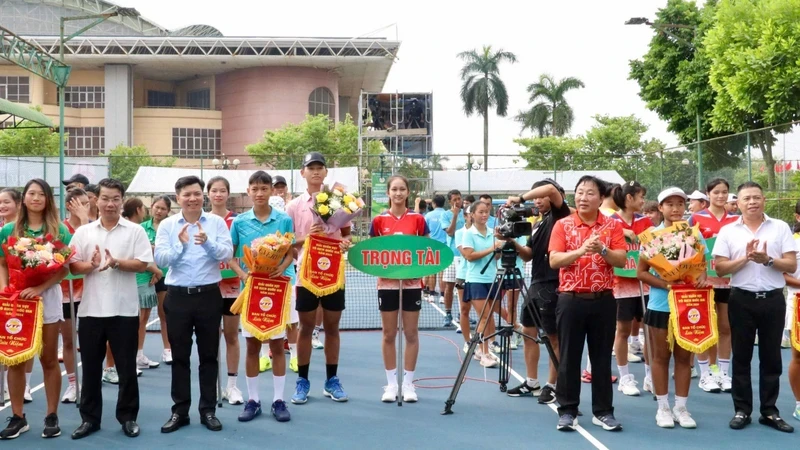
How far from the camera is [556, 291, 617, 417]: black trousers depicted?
5.79 metres

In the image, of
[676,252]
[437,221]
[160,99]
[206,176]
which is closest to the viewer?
[676,252]

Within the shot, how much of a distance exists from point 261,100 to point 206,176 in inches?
1288

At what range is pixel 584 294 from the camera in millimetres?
5770

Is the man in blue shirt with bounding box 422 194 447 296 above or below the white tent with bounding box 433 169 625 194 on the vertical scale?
below

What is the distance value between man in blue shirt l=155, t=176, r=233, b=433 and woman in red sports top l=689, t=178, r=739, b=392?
14.2 ft

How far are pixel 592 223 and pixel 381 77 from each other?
57684 mm

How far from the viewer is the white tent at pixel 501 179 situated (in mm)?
24016

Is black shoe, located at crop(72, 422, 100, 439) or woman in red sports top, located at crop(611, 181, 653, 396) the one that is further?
woman in red sports top, located at crop(611, 181, 653, 396)

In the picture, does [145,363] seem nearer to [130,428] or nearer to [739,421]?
[130,428]

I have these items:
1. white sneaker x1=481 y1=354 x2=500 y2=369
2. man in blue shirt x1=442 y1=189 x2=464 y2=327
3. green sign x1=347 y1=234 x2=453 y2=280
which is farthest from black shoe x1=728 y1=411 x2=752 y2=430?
man in blue shirt x1=442 y1=189 x2=464 y2=327

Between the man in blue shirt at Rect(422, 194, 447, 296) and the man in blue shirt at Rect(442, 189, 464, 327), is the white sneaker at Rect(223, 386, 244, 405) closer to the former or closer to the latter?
the man in blue shirt at Rect(442, 189, 464, 327)

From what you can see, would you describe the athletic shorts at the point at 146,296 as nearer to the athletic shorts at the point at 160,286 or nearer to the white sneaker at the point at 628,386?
the athletic shorts at the point at 160,286

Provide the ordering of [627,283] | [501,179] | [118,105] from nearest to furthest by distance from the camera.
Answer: [627,283] < [501,179] < [118,105]

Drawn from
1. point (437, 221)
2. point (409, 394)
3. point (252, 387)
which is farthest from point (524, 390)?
point (437, 221)
